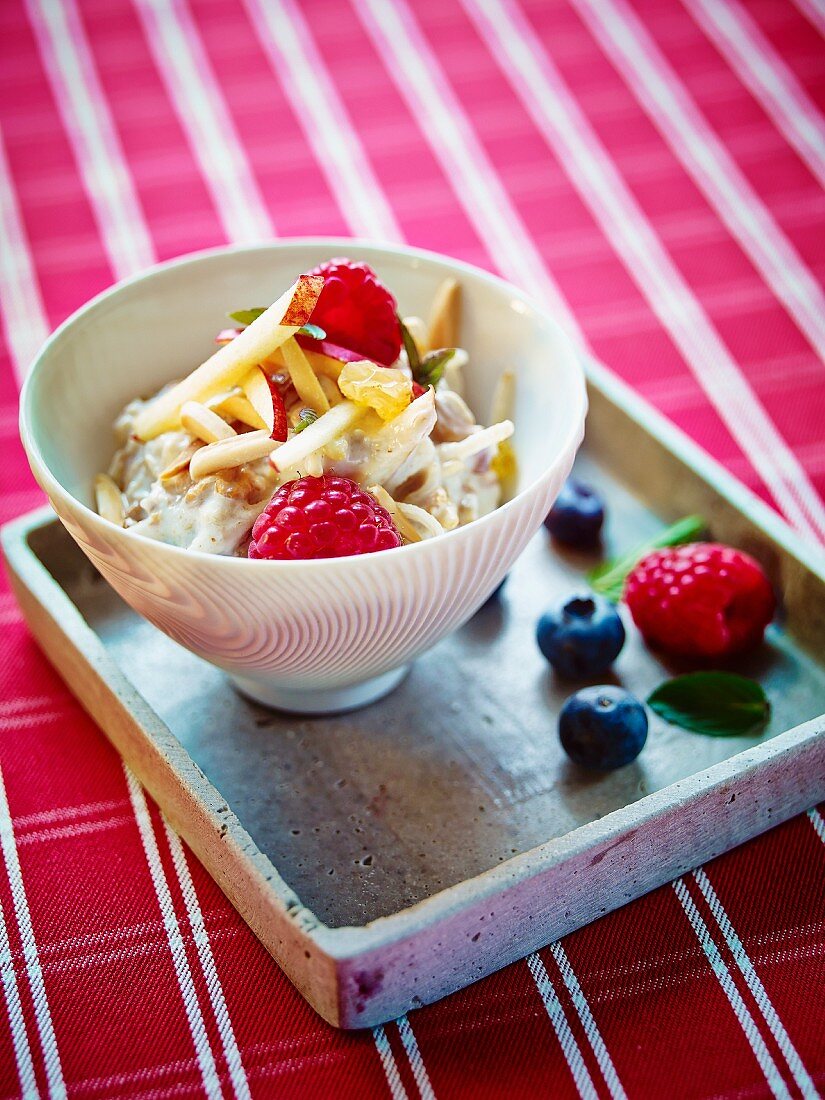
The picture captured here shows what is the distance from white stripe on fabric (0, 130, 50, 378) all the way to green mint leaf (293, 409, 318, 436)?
0.87 m

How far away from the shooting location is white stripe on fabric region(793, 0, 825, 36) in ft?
9.28

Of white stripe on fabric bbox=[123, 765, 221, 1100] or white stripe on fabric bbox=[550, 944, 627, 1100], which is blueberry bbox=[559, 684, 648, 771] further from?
white stripe on fabric bbox=[123, 765, 221, 1100]

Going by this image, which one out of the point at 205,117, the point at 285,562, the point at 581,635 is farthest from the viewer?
the point at 205,117

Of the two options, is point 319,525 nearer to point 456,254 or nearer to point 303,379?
point 303,379

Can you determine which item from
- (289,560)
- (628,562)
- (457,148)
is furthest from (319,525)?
(457,148)

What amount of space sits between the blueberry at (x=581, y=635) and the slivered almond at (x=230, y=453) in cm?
42

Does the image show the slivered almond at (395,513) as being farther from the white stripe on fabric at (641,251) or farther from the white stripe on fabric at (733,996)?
the white stripe on fabric at (641,251)

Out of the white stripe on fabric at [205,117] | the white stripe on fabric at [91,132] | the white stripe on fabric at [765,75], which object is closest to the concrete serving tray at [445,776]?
the white stripe on fabric at [91,132]

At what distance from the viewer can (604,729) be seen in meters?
1.28

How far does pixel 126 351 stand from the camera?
1447 mm

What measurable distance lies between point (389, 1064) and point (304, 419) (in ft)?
2.08

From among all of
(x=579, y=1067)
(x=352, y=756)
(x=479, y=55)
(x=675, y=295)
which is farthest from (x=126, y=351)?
(x=479, y=55)

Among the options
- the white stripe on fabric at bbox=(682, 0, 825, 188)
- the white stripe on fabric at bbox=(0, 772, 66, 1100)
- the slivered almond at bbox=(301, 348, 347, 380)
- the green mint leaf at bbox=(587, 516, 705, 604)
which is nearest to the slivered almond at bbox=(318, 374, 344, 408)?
the slivered almond at bbox=(301, 348, 347, 380)

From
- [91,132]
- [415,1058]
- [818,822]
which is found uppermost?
[91,132]
